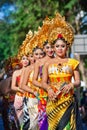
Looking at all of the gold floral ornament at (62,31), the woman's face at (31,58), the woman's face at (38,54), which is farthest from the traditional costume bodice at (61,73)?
Answer: the woman's face at (31,58)

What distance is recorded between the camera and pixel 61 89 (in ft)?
26.3

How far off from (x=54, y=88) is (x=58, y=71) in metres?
0.21

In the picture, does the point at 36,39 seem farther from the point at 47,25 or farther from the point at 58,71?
the point at 58,71

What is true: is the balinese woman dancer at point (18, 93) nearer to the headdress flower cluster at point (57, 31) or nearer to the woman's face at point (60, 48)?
the headdress flower cluster at point (57, 31)

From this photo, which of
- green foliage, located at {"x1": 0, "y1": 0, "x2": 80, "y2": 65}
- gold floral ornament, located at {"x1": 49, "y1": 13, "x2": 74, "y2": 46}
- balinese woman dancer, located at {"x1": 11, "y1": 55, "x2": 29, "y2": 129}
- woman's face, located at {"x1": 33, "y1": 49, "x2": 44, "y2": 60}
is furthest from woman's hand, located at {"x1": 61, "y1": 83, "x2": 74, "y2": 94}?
green foliage, located at {"x1": 0, "y1": 0, "x2": 80, "y2": 65}

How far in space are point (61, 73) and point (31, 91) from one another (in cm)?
218

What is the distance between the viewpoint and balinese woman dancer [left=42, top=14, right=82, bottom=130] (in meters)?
8.01

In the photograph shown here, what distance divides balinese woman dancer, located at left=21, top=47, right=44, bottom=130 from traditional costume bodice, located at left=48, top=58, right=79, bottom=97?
77.6 inches

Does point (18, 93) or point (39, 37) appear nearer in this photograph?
point (39, 37)

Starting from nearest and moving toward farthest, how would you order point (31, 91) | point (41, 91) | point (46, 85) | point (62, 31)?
point (46, 85) < point (62, 31) < point (41, 91) < point (31, 91)

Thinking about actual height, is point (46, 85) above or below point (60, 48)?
below

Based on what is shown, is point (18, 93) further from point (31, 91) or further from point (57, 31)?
point (57, 31)


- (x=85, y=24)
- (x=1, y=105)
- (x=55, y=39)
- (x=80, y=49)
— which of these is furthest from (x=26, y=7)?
(x=55, y=39)

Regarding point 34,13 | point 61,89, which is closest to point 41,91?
point 61,89
